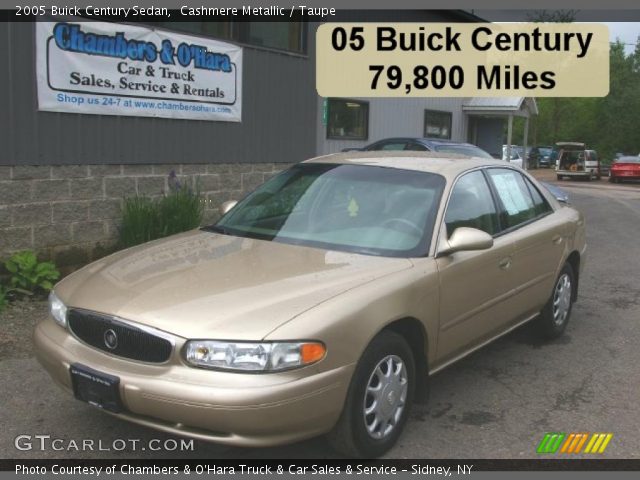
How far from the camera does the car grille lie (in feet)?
10.1

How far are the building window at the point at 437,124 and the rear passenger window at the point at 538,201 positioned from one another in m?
13.9

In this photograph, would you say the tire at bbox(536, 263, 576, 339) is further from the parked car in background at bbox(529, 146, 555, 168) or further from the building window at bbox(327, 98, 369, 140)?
the parked car in background at bbox(529, 146, 555, 168)

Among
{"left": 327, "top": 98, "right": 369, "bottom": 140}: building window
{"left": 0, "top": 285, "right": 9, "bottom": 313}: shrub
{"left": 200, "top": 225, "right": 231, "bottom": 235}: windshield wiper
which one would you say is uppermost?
{"left": 327, "top": 98, "right": 369, "bottom": 140}: building window

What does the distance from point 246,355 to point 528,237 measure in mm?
2760

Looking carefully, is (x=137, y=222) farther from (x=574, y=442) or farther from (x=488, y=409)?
(x=574, y=442)

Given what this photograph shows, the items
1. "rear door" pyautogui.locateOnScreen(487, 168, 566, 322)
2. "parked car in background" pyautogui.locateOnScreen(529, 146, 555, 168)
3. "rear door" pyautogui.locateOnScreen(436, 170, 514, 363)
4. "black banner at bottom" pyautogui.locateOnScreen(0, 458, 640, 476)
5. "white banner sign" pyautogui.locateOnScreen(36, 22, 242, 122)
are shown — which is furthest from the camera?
"parked car in background" pyautogui.locateOnScreen(529, 146, 555, 168)

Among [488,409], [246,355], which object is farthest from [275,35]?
[246,355]

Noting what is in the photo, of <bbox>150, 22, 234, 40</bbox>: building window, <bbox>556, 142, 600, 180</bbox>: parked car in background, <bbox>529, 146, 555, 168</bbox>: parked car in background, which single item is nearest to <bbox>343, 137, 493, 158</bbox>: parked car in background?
<bbox>150, 22, 234, 40</bbox>: building window

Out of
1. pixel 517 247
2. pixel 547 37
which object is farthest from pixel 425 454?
pixel 547 37

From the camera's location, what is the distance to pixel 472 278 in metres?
4.23

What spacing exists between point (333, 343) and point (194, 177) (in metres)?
5.96

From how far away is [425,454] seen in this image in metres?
3.65

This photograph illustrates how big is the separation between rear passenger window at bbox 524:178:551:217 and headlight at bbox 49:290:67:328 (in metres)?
3.61

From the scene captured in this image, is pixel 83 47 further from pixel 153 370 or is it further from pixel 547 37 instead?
pixel 547 37
